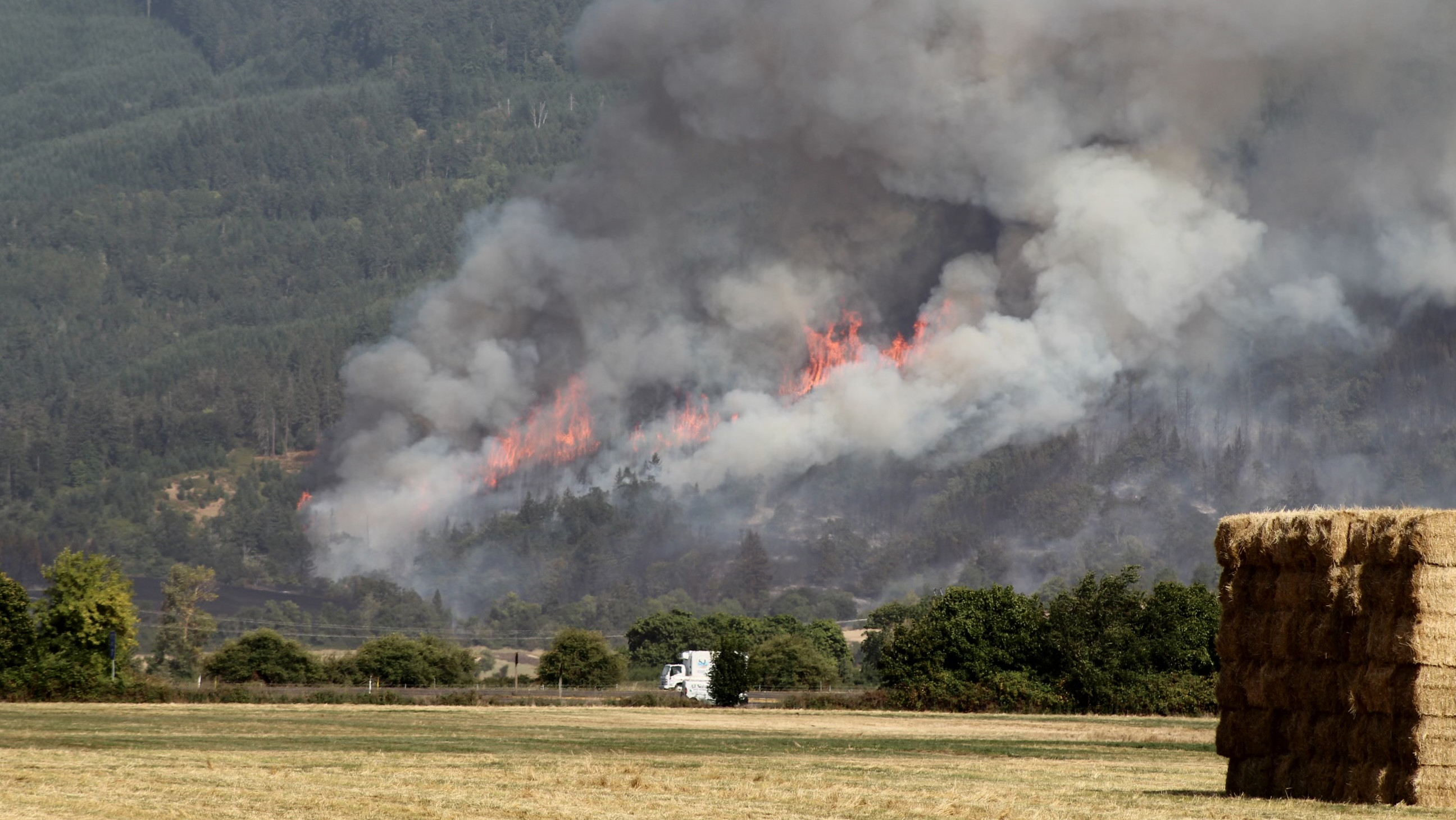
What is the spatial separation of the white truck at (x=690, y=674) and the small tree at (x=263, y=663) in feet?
64.0

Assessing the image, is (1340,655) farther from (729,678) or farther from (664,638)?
(664,638)

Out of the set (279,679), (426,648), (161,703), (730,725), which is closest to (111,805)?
(730,725)

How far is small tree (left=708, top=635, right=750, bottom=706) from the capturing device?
245ft

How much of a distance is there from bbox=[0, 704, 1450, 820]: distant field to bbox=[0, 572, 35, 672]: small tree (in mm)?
9742

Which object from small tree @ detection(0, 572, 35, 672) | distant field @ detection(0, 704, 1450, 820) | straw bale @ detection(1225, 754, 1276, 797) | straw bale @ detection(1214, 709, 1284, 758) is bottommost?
distant field @ detection(0, 704, 1450, 820)

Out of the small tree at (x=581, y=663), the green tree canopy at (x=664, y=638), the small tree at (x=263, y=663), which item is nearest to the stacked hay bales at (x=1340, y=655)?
the small tree at (x=263, y=663)

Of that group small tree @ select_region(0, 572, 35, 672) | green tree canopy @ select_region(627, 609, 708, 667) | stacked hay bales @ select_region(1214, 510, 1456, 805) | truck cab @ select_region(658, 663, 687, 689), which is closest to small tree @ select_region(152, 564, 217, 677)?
green tree canopy @ select_region(627, 609, 708, 667)

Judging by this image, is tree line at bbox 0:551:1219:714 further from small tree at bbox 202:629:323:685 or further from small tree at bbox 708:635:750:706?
small tree at bbox 202:629:323:685

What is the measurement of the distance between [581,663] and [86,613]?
31562 millimetres

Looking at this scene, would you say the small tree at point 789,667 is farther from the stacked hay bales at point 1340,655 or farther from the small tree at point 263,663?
the stacked hay bales at point 1340,655

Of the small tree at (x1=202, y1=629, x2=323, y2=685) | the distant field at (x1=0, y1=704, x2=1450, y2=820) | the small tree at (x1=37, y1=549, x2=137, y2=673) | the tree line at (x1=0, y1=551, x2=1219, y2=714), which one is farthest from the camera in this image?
the small tree at (x1=202, y1=629, x2=323, y2=685)

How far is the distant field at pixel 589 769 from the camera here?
23875mm

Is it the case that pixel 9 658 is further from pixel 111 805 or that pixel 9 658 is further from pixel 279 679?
pixel 111 805

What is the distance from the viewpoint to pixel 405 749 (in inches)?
1439
